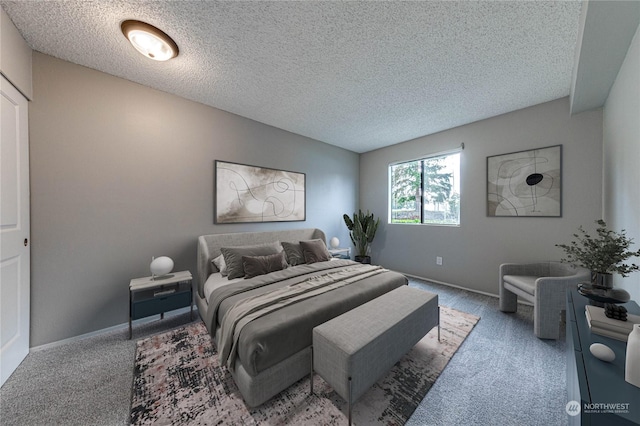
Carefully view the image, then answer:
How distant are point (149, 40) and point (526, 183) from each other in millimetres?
4489

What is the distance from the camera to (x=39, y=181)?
197cm

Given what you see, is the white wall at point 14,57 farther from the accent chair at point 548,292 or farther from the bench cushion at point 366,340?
A: the accent chair at point 548,292

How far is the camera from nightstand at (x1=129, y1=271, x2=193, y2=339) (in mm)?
2135

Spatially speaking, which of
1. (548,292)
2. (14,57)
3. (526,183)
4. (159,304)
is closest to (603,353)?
(548,292)

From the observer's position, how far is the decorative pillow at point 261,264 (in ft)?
8.04

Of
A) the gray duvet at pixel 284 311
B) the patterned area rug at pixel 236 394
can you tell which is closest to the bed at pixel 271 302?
the gray duvet at pixel 284 311

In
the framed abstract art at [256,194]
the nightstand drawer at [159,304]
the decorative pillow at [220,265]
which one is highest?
the framed abstract art at [256,194]

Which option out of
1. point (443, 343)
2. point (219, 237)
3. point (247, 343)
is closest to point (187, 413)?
point (247, 343)

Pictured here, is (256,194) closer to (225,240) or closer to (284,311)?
(225,240)

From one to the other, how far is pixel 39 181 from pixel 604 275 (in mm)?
4418

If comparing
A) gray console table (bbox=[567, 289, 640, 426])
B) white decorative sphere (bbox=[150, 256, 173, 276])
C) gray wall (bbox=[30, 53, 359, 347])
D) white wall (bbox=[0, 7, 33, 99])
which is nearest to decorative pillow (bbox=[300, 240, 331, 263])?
gray wall (bbox=[30, 53, 359, 347])

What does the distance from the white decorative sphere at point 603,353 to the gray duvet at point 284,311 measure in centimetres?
137

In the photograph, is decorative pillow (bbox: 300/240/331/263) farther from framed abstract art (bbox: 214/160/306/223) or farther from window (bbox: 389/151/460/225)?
window (bbox: 389/151/460/225)

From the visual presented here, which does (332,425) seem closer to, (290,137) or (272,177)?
(272,177)
